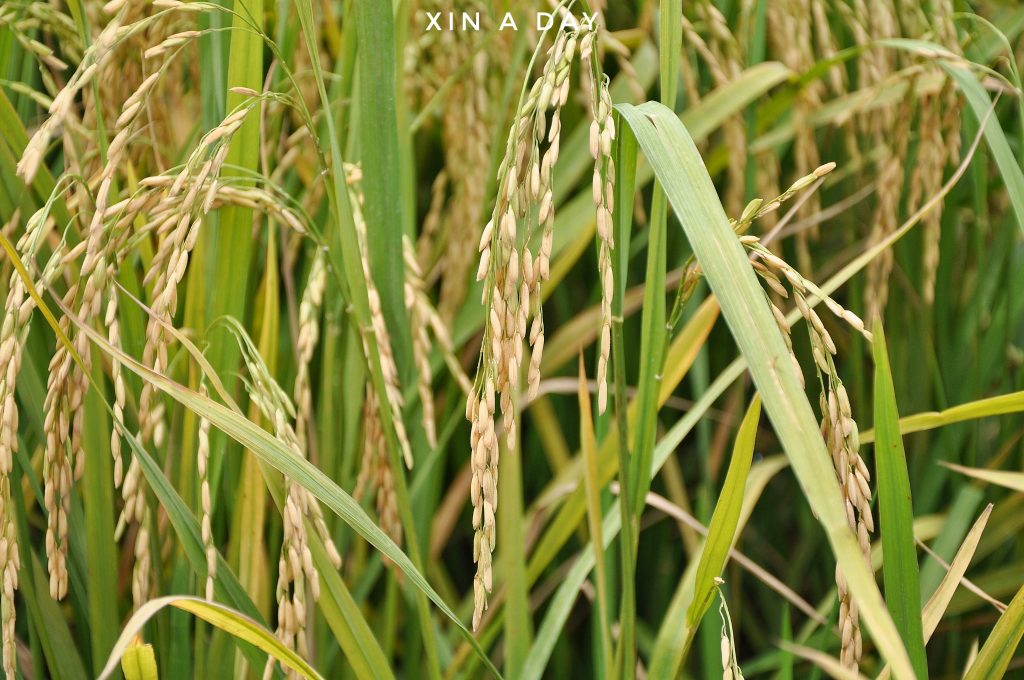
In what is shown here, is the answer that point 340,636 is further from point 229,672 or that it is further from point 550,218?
point 550,218

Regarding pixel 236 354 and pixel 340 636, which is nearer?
pixel 340 636

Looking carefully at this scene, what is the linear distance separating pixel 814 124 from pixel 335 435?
765 millimetres

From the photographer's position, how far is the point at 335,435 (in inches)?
37.9

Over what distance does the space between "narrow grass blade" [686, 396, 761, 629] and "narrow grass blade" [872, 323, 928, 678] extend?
9 centimetres

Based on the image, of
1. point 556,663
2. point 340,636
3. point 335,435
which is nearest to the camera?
point 340,636

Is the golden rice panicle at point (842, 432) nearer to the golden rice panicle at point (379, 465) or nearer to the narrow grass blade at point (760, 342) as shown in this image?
the narrow grass blade at point (760, 342)

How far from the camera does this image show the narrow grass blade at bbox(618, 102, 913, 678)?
1.56 ft

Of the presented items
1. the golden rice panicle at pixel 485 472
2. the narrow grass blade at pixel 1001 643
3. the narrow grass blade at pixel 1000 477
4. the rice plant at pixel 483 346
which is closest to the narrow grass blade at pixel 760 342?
the rice plant at pixel 483 346

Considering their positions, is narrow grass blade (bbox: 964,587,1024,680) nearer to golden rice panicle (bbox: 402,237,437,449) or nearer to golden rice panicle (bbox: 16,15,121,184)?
golden rice panicle (bbox: 402,237,437,449)

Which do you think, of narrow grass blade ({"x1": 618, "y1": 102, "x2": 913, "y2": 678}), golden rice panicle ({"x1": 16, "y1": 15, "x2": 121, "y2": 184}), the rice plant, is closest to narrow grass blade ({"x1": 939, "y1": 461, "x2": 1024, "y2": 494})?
the rice plant

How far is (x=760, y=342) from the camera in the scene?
0.53m

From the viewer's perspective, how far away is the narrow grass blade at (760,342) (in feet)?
1.56

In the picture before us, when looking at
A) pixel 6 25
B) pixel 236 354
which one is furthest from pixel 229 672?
pixel 6 25

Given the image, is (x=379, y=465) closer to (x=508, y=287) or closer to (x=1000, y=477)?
(x=508, y=287)
